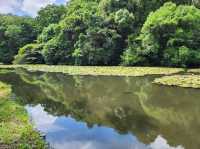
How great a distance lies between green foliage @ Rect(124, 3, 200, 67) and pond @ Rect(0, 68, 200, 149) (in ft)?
47.1

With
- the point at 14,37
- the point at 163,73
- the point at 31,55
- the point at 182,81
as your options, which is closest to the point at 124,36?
the point at 163,73

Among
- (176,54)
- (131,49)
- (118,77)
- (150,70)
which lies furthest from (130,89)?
(131,49)

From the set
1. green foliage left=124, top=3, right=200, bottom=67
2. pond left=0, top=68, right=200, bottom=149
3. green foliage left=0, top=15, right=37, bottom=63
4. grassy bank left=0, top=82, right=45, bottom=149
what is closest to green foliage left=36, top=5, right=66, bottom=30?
green foliage left=0, top=15, right=37, bottom=63

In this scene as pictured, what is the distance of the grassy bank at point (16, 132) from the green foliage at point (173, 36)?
36313mm

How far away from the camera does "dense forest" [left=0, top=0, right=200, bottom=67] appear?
6306cm

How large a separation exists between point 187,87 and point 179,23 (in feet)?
83.5

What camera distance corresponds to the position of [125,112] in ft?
99.7

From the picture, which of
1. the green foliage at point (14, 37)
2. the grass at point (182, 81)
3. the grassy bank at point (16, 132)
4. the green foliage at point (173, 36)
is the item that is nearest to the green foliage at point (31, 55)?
the green foliage at point (14, 37)

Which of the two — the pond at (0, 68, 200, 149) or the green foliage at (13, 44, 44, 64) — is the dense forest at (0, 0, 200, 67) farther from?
the pond at (0, 68, 200, 149)

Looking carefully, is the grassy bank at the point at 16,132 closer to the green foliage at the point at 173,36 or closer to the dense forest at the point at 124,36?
the green foliage at the point at 173,36

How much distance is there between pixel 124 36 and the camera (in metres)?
76.0

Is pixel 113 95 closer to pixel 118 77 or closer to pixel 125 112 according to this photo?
pixel 125 112

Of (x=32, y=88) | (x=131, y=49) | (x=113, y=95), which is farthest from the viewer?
(x=131, y=49)

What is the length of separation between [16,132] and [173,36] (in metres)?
44.3
